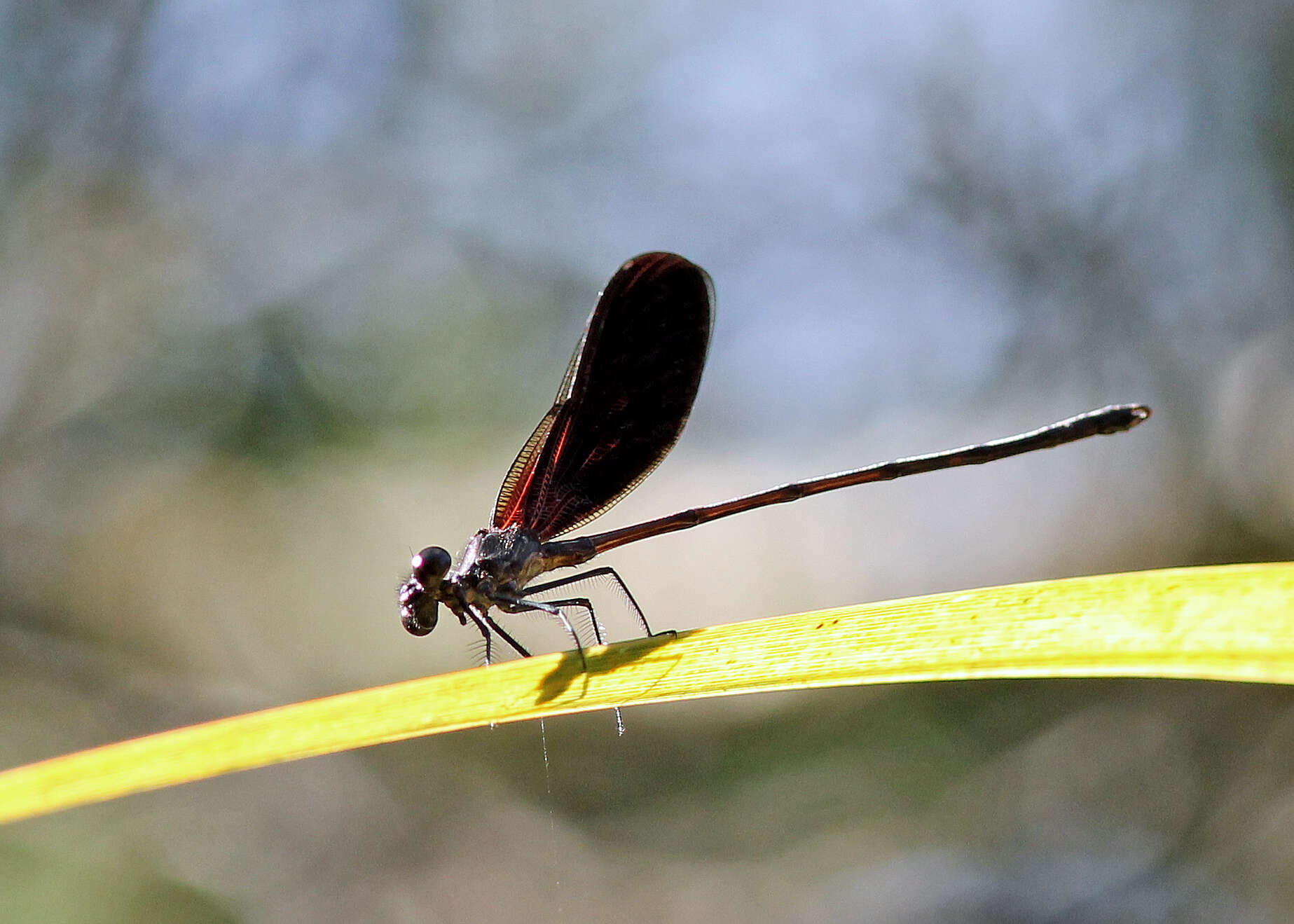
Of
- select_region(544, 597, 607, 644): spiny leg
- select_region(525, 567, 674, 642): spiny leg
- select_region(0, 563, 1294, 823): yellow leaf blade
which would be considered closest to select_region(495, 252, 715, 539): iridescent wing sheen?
select_region(525, 567, 674, 642): spiny leg

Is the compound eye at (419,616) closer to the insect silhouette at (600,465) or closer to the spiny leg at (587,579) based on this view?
the insect silhouette at (600,465)

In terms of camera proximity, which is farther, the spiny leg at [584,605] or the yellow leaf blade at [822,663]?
the spiny leg at [584,605]

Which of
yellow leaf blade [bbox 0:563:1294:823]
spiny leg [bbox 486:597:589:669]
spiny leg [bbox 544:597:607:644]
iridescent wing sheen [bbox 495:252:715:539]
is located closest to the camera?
yellow leaf blade [bbox 0:563:1294:823]

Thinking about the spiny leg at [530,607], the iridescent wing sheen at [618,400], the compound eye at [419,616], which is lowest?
the spiny leg at [530,607]

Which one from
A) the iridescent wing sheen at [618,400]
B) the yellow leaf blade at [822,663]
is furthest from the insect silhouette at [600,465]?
the yellow leaf blade at [822,663]

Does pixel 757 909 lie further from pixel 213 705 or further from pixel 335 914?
pixel 213 705

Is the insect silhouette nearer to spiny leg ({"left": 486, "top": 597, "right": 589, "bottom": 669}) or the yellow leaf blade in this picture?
spiny leg ({"left": 486, "top": 597, "right": 589, "bottom": 669})

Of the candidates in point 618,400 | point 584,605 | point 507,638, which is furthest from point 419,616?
point 618,400

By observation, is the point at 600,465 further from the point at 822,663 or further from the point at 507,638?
the point at 822,663
